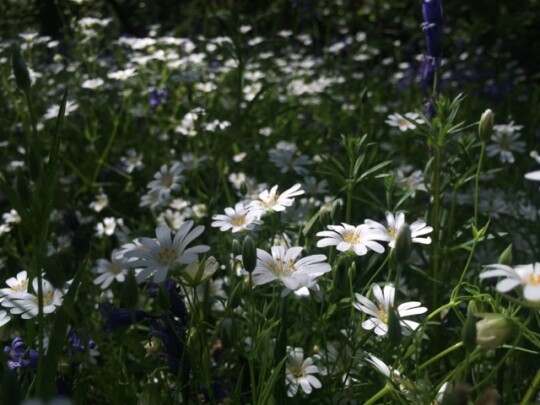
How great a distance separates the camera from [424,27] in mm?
1687

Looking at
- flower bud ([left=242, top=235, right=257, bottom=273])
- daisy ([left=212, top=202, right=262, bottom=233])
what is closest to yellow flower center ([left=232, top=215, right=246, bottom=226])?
daisy ([left=212, top=202, right=262, bottom=233])

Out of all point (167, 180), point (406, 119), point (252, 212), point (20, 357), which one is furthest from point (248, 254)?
point (167, 180)

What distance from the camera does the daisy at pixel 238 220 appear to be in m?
1.16

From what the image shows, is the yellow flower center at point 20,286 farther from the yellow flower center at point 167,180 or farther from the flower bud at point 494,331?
the flower bud at point 494,331

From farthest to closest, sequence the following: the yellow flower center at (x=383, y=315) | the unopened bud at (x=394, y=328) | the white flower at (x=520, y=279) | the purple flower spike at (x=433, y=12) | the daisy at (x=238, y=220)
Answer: the purple flower spike at (x=433, y=12), the daisy at (x=238, y=220), the yellow flower center at (x=383, y=315), the unopened bud at (x=394, y=328), the white flower at (x=520, y=279)

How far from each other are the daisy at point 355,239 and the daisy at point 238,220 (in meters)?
0.14

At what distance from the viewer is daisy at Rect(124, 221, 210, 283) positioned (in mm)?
952

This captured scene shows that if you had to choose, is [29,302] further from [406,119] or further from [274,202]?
[406,119]

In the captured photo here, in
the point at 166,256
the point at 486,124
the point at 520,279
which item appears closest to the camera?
the point at 520,279

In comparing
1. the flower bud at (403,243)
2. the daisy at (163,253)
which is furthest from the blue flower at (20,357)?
the flower bud at (403,243)

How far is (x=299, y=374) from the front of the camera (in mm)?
1188

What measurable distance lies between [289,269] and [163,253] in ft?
0.69

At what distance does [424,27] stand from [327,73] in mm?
2700

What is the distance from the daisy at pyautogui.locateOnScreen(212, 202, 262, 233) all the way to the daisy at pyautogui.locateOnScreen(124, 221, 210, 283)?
0.48 feet
